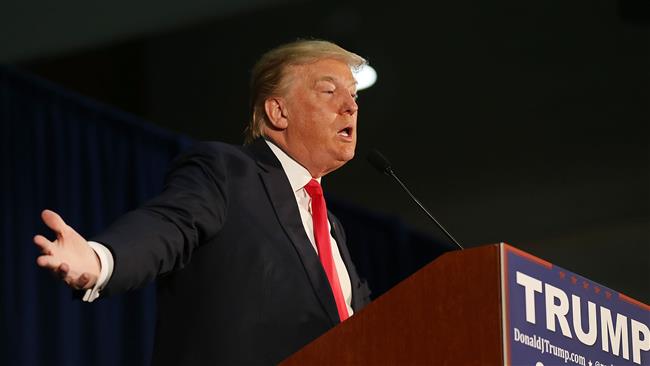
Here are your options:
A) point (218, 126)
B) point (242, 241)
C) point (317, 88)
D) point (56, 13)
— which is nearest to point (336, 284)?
point (242, 241)

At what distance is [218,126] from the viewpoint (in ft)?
21.5

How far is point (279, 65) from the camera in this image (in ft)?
8.21

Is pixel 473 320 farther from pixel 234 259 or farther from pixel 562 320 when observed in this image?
pixel 234 259

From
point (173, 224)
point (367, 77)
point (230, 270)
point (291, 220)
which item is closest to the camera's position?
point (173, 224)

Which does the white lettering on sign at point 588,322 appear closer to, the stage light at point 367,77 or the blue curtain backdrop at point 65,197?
the blue curtain backdrop at point 65,197

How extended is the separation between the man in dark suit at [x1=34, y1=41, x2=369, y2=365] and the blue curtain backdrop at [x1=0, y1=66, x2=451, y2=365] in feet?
7.75

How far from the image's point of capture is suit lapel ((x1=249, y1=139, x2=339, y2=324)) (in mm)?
2088

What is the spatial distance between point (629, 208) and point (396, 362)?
4.64 meters

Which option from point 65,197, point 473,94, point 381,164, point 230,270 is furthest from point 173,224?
point 473,94

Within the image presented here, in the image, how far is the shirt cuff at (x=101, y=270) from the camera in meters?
1.69

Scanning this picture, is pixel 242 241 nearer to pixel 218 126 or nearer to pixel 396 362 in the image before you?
pixel 396 362

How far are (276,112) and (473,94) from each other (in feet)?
12.6

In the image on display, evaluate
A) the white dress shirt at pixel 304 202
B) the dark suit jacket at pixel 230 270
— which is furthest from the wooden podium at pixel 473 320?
the white dress shirt at pixel 304 202

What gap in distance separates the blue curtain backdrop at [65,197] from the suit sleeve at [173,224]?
246 cm
